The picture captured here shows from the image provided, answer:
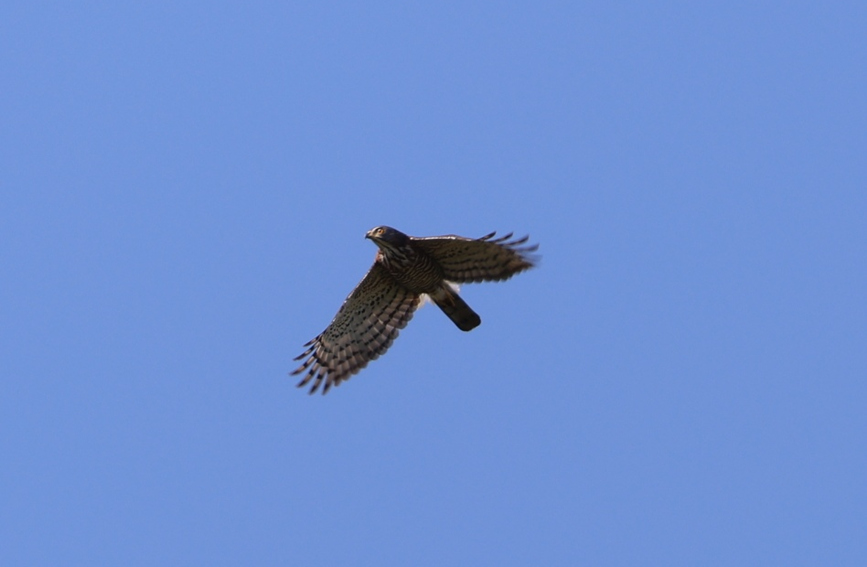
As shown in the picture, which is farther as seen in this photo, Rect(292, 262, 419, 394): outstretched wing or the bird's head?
Rect(292, 262, 419, 394): outstretched wing

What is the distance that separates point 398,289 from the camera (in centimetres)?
1786

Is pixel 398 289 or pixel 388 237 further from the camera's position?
pixel 398 289

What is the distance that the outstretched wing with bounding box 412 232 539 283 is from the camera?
1656 cm

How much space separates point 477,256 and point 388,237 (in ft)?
3.74

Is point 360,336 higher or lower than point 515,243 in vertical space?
lower

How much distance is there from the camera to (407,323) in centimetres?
1800

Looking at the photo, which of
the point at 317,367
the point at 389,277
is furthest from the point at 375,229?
the point at 317,367

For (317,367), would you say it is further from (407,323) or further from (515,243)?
(515,243)

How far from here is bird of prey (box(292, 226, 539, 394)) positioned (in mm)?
16766

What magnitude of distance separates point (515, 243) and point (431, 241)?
104 centimetres

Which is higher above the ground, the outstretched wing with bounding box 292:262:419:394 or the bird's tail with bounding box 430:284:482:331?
the bird's tail with bounding box 430:284:482:331

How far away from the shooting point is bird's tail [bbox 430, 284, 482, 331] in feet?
57.2

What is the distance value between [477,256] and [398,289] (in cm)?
145

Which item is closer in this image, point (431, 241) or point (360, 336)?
point (431, 241)
